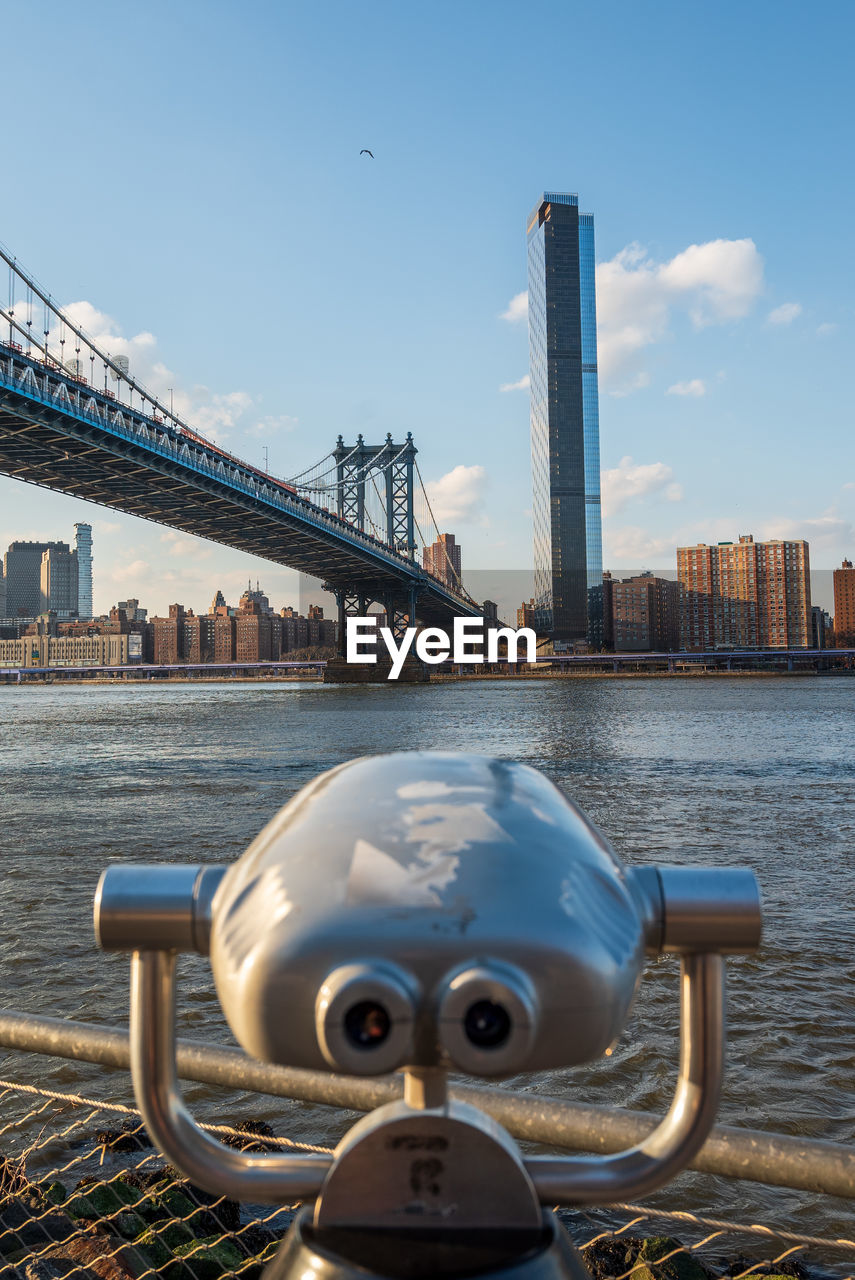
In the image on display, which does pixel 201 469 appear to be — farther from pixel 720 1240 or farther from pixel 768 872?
pixel 720 1240

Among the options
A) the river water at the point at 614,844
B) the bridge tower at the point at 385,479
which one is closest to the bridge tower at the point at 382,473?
the bridge tower at the point at 385,479

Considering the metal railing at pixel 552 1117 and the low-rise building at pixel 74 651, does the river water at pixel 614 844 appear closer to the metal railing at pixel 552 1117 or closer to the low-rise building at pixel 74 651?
the metal railing at pixel 552 1117

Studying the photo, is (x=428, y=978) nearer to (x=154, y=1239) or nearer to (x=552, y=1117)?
(x=552, y=1117)

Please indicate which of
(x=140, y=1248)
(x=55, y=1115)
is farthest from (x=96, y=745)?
(x=140, y=1248)

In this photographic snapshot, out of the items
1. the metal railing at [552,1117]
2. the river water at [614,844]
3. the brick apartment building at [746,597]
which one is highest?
the brick apartment building at [746,597]

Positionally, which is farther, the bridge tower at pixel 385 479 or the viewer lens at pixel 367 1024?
the bridge tower at pixel 385 479

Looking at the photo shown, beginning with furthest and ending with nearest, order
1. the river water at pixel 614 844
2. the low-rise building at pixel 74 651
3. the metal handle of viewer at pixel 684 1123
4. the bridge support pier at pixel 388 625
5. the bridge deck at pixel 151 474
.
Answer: the low-rise building at pixel 74 651 → the bridge support pier at pixel 388 625 → the bridge deck at pixel 151 474 → the river water at pixel 614 844 → the metal handle of viewer at pixel 684 1123

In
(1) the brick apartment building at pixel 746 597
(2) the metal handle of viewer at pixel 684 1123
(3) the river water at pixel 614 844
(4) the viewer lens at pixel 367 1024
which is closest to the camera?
(4) the viewer lens at pixel 367 1024
